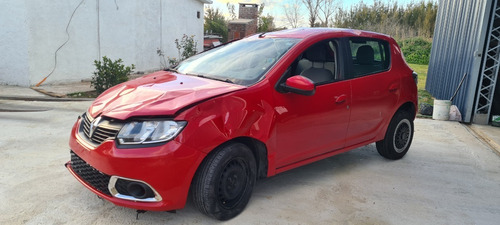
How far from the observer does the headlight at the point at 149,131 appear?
8.37 ft

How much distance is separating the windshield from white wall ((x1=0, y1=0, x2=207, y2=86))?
6849mm

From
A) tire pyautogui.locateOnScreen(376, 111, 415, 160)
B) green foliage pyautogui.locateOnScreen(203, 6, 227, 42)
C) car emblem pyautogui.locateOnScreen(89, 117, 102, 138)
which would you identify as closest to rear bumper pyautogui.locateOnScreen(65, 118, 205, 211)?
car emblem pyautogui.locateOnScreen(89, 117, 102, 138)

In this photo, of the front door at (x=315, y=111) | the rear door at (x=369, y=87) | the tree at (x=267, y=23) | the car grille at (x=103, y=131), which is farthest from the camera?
the tree at (x=267, y=23)

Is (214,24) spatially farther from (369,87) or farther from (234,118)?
(234,118)

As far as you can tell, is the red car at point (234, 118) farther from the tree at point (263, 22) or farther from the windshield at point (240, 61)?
the tree at point (263, 22)

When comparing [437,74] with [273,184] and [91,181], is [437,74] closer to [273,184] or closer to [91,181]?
[273,184]

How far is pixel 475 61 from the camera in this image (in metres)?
7.24

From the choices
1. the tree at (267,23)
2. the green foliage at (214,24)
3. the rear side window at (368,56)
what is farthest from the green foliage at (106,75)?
the tree at (267,23)

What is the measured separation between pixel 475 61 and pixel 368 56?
14.1 ft

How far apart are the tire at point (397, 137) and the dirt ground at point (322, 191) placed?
0.13 meters

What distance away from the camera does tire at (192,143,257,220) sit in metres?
2.72

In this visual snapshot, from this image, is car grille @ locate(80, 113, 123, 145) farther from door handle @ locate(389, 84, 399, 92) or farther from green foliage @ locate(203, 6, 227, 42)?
green foliage @ locate(203, 6, 227, 42)

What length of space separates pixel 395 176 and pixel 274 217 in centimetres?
188

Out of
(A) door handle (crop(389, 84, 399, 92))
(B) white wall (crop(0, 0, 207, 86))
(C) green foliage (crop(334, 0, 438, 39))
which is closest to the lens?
(A) door handle (crop(389, 84, 399, 92))
